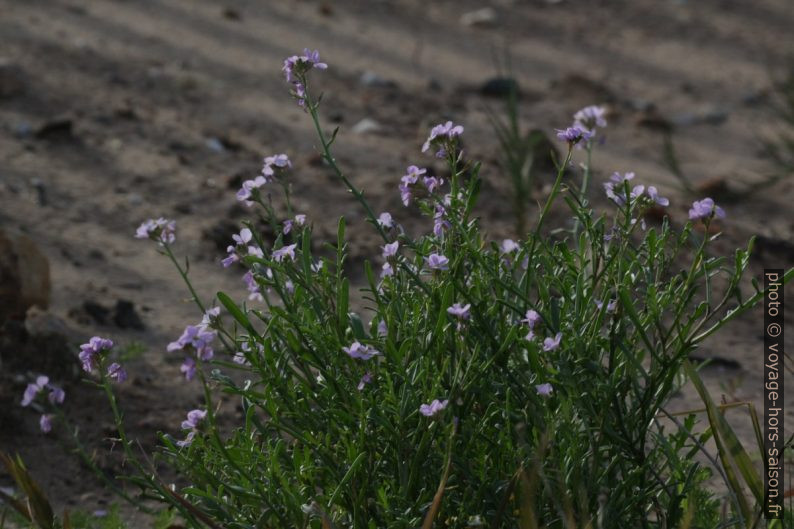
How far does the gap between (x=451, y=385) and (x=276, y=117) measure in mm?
3844

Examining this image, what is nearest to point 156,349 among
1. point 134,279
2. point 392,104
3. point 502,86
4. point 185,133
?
point 134,279

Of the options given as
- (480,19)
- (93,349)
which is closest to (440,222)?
(93,349)

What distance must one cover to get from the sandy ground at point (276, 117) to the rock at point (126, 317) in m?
0.02

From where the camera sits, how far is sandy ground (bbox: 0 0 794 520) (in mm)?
3889

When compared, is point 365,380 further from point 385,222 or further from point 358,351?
point 385,222

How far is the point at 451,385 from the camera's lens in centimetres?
211

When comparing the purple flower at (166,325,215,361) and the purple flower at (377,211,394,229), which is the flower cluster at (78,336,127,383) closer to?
the purple flower at (166,325,215,361)

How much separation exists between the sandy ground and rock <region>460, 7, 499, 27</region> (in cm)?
6

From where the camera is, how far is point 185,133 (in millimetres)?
5402

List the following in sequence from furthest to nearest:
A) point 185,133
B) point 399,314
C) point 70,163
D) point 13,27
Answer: point 13,27
point 185,133
point 70,163
point 399,314

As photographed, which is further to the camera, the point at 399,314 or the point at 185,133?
the point at 185,133

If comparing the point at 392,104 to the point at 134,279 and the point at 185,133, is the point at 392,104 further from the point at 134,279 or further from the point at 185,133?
the point at 134,279

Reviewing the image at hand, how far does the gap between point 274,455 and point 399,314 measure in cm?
37

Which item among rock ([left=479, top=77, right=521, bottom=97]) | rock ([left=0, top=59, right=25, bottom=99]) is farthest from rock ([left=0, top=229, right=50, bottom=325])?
rock ([left=479, top=77, right=521, bottom=97])
